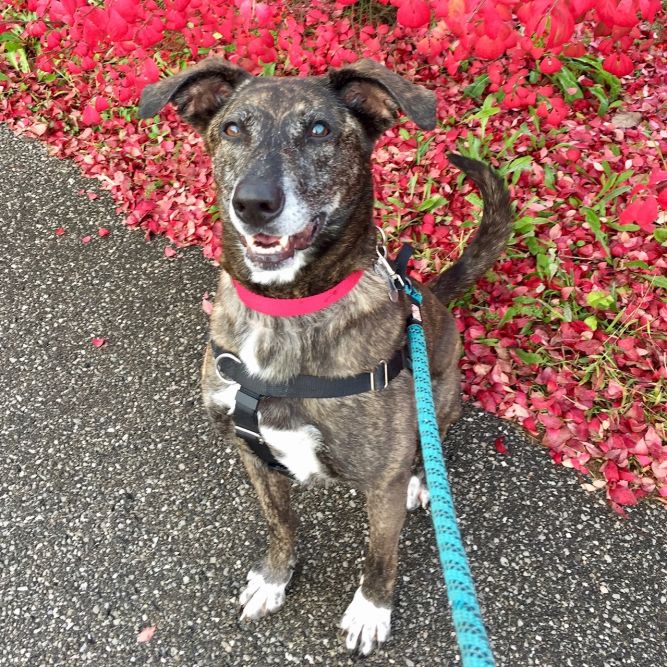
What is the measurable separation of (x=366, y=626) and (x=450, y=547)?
1492mm

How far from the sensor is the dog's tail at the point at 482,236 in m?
3.35

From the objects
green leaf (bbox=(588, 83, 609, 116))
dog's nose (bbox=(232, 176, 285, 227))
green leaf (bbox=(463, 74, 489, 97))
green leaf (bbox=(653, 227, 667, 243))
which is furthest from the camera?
green leaf (bbox=(463, 74, 489, 97))

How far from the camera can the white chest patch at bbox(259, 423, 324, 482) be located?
93.4 inches

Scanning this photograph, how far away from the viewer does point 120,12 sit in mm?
2965

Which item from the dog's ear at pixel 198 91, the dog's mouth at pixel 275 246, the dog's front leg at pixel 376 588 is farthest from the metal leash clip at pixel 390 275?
the dog's ear at pixel 198 91

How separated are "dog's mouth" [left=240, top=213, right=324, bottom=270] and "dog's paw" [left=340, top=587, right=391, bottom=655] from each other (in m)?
1.69

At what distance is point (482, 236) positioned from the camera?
3455 mm

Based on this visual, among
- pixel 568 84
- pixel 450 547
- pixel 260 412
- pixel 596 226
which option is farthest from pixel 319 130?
pixel 568 84

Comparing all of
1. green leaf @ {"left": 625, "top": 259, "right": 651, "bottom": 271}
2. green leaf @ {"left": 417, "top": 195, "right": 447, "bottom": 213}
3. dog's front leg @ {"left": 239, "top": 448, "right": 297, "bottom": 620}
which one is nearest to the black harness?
dog's front leg @ {"left": 239, "top": 448, "right": 297, "bottom": 620}

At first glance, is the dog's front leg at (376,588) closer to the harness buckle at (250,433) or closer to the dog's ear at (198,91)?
the harness buckle at (250,433)

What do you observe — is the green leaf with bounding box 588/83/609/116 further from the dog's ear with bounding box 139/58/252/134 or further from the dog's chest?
the dog's chest

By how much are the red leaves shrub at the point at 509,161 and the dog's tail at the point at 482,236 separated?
48 cm

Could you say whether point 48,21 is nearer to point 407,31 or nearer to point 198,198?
point 198,198

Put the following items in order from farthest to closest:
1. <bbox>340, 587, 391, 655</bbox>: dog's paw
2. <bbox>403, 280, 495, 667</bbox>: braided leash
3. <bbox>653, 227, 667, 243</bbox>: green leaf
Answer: <bbox>653, 227, 667, 243</bbox>: green leaf
<bbox>340, 587, 391, 655</bbox>: dog's paw
<bbox>403, 280, 495, 667</bbox>: braided leash
